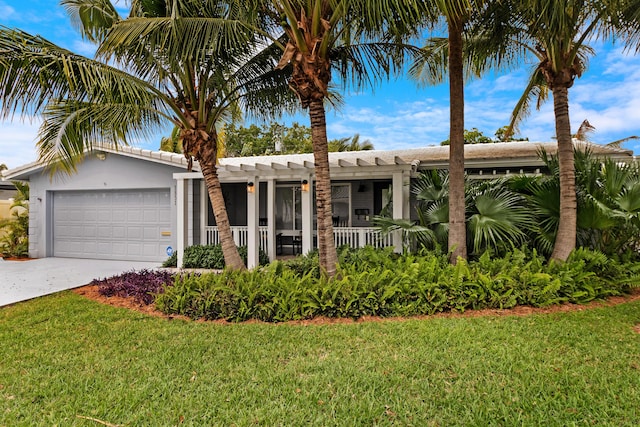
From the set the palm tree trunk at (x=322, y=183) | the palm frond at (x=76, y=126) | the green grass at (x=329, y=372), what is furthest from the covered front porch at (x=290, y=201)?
the green grass at (x=329, y=372)

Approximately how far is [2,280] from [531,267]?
38.0 feet

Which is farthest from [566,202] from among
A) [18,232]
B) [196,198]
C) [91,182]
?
[18,232]

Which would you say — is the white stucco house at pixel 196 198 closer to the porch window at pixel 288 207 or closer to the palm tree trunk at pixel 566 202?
the porch window at pixel 288 207

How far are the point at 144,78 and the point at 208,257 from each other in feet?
16.0

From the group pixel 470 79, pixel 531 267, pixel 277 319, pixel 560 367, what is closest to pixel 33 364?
pixel 277 319

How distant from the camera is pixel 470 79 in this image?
10578mm

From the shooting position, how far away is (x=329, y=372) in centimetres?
372

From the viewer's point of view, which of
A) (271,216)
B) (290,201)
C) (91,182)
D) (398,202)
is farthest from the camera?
(290,201)

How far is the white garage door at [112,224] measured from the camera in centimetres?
1190

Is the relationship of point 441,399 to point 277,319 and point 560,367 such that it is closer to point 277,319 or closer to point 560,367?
point 560,367

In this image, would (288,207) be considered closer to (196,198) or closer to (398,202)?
(196,198)

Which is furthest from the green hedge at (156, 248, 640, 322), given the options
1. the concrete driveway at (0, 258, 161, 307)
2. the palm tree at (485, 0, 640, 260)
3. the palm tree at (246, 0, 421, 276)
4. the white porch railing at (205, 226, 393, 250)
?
the concrete driveway at (0, 258, 161, 307)

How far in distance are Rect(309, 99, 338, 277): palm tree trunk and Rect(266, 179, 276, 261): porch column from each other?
376 centimetres

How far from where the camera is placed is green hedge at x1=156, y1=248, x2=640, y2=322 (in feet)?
18.5
